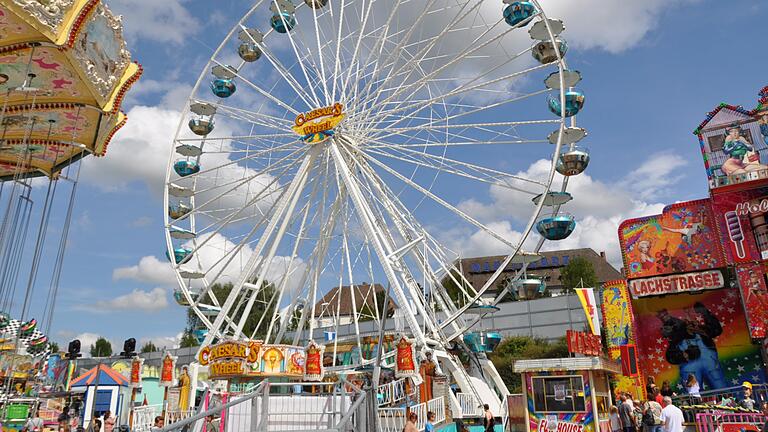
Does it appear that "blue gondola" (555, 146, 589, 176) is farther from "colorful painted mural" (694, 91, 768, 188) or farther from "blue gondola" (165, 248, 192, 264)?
"blue gondola" (165, 248, 192, 264)

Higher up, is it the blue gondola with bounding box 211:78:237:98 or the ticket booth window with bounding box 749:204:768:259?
the blue gondola with bounding box 211:78:237:98

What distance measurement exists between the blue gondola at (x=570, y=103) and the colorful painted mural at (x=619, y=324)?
8985 millimetres

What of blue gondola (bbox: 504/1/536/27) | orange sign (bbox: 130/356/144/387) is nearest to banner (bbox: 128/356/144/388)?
orange sign (bbox: 130/356/144/387)

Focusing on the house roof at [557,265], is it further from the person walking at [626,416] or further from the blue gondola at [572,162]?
the person walking at [626,416]

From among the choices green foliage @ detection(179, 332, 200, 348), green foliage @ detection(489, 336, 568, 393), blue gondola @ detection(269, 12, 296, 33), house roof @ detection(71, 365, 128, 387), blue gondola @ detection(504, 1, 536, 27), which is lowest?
house roof @ detection(71, 365, 128, 387)

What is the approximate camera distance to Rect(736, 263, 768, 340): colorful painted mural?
18.0 metres

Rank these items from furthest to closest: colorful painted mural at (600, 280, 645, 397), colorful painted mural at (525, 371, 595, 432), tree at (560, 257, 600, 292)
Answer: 1. tree at (560, 257, 600, 292)
2. colorful painted mural at (600, 280, 645, 397)
3. colorful painted mural at (525, 371, 595, 432)

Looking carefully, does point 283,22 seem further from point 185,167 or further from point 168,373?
point 168,373

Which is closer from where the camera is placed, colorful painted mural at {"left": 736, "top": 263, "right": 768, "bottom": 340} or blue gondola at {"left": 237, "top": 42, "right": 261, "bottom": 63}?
colorful painted mural at {"left": 736, "top": 263, "right": 768, "bottom": 340}

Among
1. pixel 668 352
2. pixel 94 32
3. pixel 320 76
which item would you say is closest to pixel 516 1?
pixel 320 76

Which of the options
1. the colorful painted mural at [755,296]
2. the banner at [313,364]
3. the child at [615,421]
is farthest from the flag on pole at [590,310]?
the banner at [313,364]

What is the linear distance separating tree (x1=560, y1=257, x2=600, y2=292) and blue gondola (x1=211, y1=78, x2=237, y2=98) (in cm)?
3002

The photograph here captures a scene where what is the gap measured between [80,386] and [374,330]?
20173 mm

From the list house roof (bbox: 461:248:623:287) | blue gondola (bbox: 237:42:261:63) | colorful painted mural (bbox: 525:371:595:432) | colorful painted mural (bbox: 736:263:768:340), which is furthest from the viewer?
house roof (bbox: 461:248:623:287)
